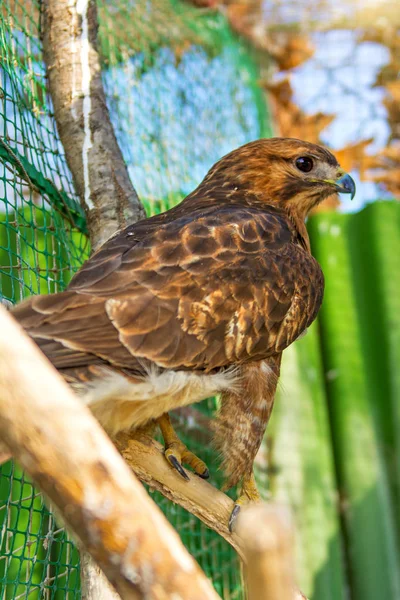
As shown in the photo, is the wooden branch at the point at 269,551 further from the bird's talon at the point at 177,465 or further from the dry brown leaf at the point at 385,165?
the dry brown leaf at the point at 385,165

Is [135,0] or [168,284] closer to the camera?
[168,284]

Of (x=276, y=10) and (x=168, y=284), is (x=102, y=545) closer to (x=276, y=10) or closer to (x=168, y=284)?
(x=168, y=284)

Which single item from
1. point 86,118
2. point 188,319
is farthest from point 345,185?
point 188,319

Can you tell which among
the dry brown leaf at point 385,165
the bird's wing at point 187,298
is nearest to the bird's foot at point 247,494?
the bird's wing at point 187,298

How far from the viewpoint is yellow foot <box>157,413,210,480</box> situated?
8.66ft

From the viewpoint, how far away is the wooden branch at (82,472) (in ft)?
4.42

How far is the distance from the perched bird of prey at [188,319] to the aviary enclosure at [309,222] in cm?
69

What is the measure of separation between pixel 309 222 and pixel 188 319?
3580 mm

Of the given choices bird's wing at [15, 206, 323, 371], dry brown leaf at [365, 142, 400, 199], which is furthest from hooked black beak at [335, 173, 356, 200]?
dry brown leaf at [365, 142, 400, 199]

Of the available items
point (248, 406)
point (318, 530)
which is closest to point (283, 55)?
point (318, 530)

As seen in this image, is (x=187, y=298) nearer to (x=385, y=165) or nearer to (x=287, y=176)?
(x=287, y=176)

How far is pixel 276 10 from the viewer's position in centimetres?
629

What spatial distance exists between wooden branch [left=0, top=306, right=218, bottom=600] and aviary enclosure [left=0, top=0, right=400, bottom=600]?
1651 mm

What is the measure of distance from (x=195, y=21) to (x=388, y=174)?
2435 mm
